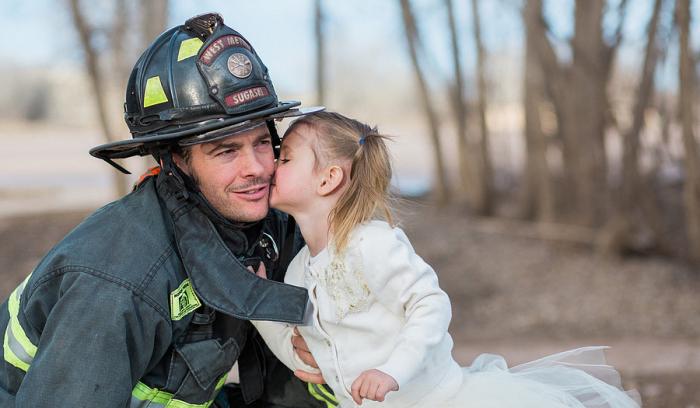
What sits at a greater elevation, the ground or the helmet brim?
the helmet brim

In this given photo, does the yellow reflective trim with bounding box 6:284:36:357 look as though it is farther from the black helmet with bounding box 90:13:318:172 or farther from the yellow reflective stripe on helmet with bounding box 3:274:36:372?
the black helmet with bounding box 90:13:318:172

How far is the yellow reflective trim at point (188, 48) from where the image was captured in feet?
9.50

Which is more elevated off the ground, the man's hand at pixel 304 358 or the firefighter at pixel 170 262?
the firefighter at pixel 170 262

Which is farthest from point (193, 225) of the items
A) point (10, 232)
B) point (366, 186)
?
point (10, 232)

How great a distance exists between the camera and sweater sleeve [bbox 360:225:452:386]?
2.76m

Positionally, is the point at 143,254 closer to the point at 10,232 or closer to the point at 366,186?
the point at 366,186

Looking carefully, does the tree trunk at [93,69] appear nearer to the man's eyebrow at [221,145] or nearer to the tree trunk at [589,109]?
the tree trunk at [589,109]

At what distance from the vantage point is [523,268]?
31.2ft

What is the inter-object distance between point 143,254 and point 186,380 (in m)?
0.46

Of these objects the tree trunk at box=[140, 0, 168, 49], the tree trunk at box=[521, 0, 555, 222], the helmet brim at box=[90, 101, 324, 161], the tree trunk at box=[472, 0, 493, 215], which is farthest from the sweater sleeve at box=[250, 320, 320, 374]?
the tree trunk at box=[472, 0, 493, 215]

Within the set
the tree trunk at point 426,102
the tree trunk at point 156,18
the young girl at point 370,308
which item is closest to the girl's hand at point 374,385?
the young girl at point 370,308

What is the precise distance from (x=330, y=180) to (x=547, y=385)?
43.2 inches

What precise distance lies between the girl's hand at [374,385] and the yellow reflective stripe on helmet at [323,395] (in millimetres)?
614

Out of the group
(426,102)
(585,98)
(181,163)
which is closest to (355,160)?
(181,163)
